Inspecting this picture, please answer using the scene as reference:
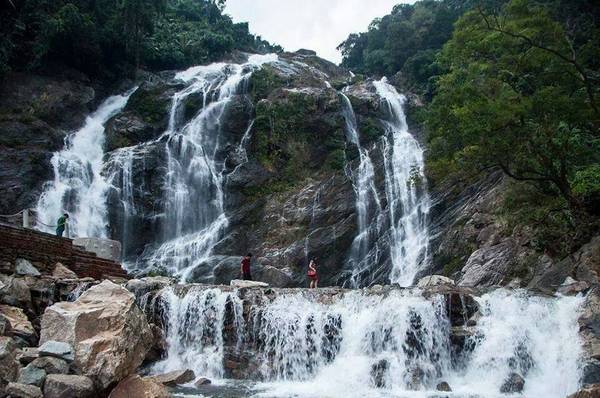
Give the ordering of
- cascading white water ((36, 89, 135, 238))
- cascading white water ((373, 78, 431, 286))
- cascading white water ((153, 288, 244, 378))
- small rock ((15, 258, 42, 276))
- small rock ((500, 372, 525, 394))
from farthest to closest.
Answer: cascading white water ((36, 89, 135, 238)) < cascading white water ((373, 78, 431, 286)) < small rock ((15, 258, 42, 276)) < cascading white water ((153, 288, 244, 378)) < small rock ((500, 372, 525, 394))

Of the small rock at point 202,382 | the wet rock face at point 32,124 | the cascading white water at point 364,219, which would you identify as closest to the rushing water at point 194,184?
the wet rock face at point 32,124

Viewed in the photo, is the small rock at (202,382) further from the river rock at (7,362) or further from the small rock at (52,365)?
the river rock at (7,362)

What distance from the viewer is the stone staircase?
1411cm

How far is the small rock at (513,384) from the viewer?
1001cm

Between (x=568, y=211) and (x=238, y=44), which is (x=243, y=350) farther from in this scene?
(x=238, y=44)

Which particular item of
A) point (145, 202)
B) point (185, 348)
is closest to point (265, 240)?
point (145, 202)

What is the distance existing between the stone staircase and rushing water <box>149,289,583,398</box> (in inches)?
143

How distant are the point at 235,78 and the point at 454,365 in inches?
934

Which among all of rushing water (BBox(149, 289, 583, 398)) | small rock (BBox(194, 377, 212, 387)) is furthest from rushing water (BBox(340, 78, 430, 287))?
small rock (BBox(194, 377, 212, 387))

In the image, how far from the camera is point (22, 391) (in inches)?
291

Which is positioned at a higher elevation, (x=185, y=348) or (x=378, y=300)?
(x=378, y=300)

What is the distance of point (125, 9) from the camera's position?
31984 millimetres

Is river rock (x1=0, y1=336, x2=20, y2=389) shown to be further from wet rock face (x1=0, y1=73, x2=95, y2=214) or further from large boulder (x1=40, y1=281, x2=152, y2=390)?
wet rock face (x1=0, y1=73, x2=95, y2=214)

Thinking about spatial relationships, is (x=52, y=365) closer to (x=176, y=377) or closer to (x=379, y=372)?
(x=176, y=377)
